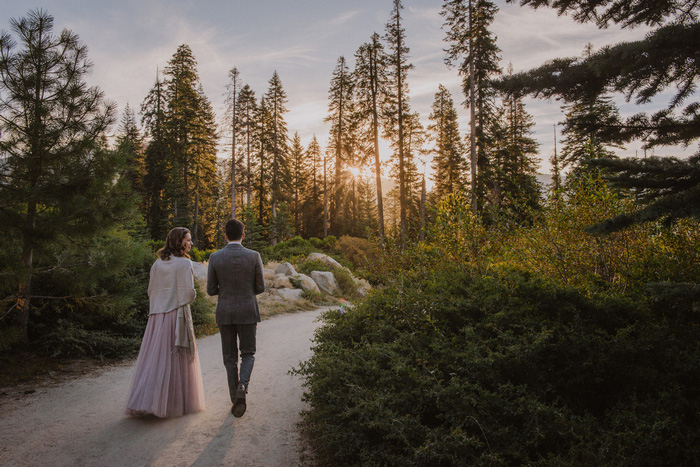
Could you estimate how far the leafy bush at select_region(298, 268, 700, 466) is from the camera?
8.64ft

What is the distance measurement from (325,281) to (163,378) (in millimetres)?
12619

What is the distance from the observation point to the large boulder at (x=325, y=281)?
16516 mm

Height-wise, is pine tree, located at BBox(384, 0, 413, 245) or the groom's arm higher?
pine tree, located at BBox(384, 0, 413, 245)

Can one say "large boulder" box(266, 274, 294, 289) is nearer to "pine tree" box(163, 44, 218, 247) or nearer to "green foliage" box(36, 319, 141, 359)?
"green foliage" box(36, 319, 141, 359)

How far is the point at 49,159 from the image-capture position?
5586 millimetres

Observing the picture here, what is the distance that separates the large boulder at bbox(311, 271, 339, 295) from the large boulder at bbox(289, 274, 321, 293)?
0.55 meters

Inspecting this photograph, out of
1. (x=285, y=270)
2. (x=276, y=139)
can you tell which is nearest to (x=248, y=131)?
(x=276, y=139)

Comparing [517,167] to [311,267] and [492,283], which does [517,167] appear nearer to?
[311,267]

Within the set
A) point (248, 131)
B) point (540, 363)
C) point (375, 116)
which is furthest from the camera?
point (248, 131)

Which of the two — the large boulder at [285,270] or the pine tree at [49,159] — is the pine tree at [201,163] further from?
the pine tree at [49,159]

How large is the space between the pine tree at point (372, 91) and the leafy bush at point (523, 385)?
67.6 feet

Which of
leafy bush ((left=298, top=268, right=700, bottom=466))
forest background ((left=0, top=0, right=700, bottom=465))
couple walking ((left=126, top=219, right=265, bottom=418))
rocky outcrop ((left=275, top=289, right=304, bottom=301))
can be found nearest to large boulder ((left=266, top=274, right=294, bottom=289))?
rocky outcrop ((left=275, top=289, right=304, bottom=301))

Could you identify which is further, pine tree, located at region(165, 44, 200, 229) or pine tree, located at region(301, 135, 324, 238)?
pine tree, located at region(301, 135, 324, 238)

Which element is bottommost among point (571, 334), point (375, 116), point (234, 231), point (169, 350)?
point (169, 350)
